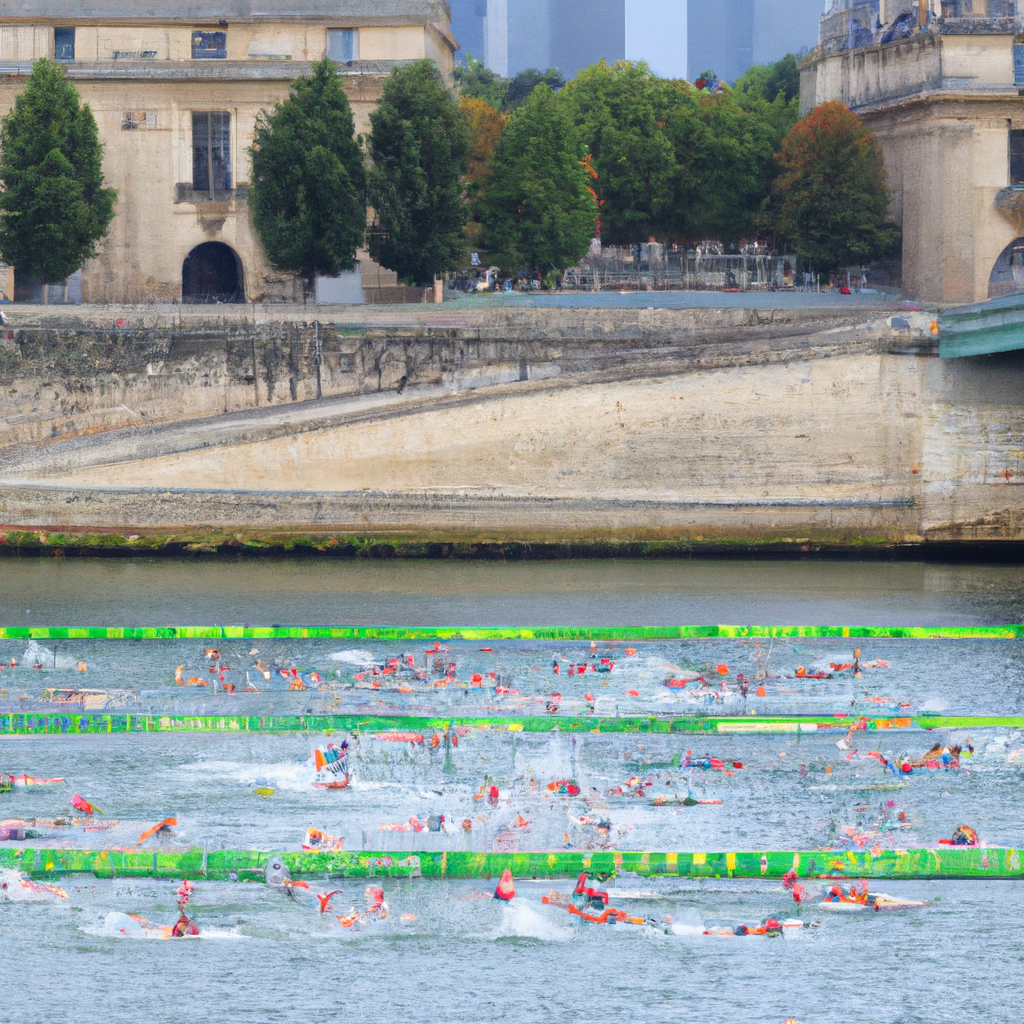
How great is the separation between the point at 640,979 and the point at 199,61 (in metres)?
29.0

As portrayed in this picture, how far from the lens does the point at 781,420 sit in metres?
33.3

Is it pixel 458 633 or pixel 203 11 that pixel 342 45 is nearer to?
pixel 203 11

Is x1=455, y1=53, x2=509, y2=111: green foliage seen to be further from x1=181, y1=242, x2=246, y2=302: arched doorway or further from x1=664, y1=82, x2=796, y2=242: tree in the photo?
x1=181, y1=242, x2=246, y2=302: arched doorway

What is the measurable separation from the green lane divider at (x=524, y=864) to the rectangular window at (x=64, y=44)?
1078 inches

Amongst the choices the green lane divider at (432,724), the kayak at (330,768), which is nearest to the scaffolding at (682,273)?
the green lane divider at (432,724)

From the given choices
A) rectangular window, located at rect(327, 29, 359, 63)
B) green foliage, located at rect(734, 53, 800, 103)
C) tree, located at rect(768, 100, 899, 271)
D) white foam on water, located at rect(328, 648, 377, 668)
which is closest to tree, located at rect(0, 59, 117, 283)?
rectangular window, located at rect(327, 29, 359, 63)

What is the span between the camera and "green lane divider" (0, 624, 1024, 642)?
24.8m

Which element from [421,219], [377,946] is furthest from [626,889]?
[421,219]

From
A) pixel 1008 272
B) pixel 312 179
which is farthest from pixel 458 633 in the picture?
pixel 1008 272

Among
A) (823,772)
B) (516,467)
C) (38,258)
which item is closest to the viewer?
(823,772)

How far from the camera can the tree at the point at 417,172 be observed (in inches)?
1419

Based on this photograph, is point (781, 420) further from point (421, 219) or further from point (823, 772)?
point (823, 772)

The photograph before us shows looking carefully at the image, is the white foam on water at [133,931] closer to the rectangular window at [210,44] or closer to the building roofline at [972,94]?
the rectangular window at [210,44]

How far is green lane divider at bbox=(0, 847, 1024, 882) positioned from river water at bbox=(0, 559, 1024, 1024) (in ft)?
0.54
